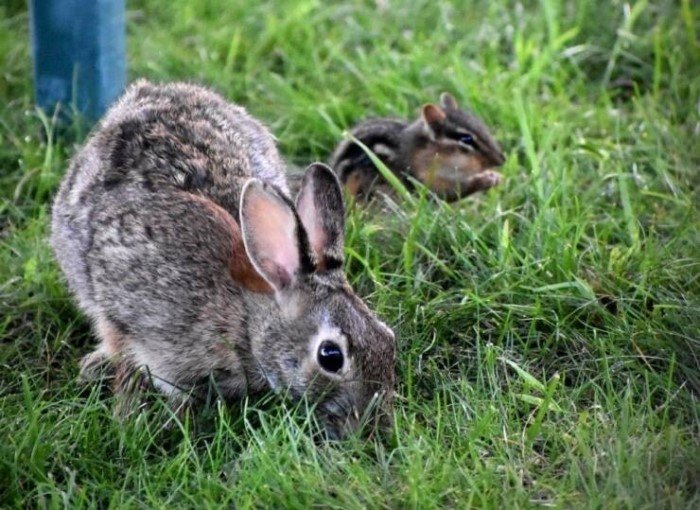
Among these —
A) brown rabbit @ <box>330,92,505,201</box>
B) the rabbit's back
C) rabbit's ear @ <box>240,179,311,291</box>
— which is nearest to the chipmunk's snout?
brown rabbit @ <box>330,92,505,201</box>

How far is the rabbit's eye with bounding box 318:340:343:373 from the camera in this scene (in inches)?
182

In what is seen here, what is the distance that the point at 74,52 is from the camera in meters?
6.77

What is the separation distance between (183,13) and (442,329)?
→ 3.49 meters

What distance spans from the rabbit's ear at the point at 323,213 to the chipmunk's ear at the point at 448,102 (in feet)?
6.31

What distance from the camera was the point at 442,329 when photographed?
5309 millimetres

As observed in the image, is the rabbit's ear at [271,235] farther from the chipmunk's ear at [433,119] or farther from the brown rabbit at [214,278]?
the chipmunk's ear at [433,119]

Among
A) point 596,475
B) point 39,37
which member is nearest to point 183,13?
point 39,37

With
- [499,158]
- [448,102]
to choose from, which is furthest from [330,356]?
[448,102]

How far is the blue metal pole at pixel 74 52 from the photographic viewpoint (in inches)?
265

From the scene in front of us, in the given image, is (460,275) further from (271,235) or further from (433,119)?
(433,119)

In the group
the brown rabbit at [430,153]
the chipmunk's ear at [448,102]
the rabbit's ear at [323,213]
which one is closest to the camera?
the rabbit's ear at [323,213]

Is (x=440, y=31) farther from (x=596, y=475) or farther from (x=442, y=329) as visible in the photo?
(x=596, y=475)

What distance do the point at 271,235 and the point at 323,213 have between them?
0.27 metres

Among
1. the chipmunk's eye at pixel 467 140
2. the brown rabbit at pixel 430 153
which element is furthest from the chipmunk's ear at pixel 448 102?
the chipmunk's eye at pixel 467 140
